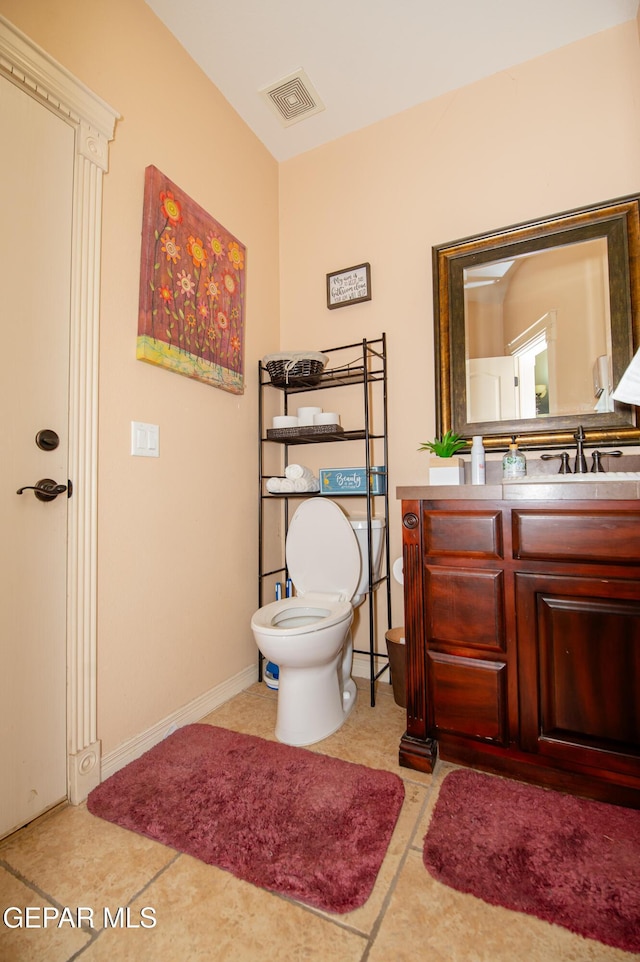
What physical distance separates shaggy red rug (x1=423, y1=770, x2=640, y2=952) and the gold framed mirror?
1.20m

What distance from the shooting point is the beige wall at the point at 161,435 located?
134 centimetres

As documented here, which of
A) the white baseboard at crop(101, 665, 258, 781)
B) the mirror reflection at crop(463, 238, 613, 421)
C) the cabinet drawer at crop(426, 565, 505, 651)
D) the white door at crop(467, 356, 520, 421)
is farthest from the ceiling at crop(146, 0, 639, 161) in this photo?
the white baseboard at crop(101, 665, 258, 781)

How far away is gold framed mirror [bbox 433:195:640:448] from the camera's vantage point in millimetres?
1572

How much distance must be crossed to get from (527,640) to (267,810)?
2.87 feet

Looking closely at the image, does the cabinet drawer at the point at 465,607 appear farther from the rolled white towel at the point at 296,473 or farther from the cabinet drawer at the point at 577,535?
the rolled white towel at the point at 296,473

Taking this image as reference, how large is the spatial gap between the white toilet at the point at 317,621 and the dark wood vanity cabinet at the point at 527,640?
314mm

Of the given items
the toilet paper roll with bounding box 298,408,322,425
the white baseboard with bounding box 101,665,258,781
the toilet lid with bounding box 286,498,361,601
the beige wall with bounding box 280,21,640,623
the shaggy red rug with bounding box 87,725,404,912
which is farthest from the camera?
the toilet paper roll with bounding box 298,408,322,425

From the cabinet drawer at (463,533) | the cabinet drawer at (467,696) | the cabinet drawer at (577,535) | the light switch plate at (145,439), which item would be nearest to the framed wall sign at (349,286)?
the light switch plate at (145,439)

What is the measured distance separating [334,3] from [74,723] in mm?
2715

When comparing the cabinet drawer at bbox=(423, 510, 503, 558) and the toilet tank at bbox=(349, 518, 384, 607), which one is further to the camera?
the toilet tank at bbox=(349, 518, 384, 607)

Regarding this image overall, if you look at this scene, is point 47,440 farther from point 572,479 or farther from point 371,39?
point 371,39

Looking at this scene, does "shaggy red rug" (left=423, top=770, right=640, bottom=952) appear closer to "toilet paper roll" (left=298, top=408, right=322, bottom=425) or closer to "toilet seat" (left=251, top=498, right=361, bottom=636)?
"toilet seat" (left=251, top=498, right=361, bottom=636)

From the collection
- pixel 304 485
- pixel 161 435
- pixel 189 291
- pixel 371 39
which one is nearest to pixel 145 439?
pixel 161 435

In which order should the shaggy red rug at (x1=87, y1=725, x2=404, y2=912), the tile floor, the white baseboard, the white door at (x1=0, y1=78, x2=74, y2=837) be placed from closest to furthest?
→ the tile floor → the shaggy red rug at (x1=87, y1=725, x2=404, y2=912) → the white door at (x1=0, y1=78, x2=74, y2=837) → the white baseboard
